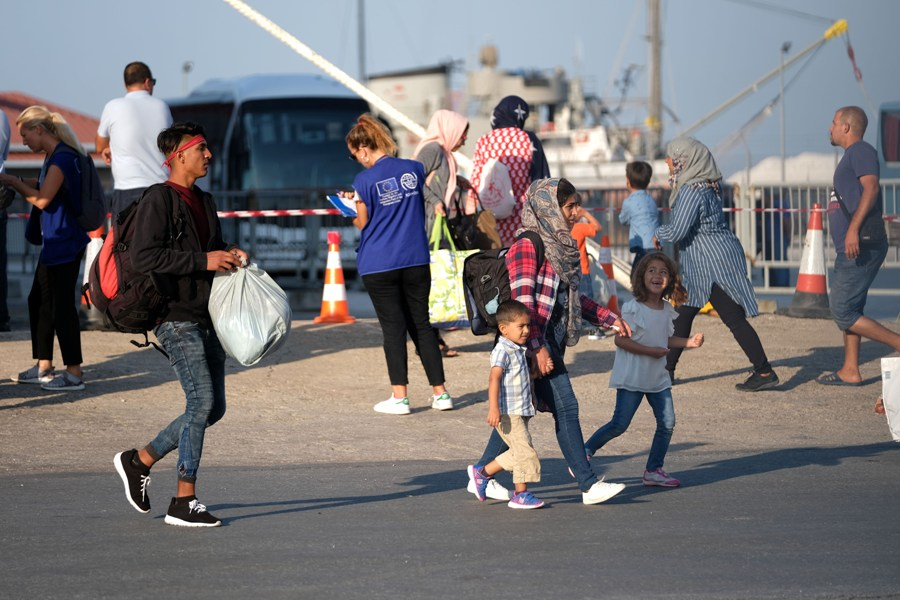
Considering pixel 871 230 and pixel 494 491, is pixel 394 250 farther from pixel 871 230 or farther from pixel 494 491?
pixel 871 230

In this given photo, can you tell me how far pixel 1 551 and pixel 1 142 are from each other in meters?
5.59

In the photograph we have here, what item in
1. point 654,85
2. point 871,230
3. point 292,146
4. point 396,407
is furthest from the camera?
point 654,85

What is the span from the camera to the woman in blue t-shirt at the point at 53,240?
885cm

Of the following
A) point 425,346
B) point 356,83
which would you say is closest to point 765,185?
point 356,83

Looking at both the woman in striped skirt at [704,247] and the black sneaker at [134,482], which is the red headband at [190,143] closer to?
the black sneaker at [134,482]

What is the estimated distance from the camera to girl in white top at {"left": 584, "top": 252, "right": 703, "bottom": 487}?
6.46m

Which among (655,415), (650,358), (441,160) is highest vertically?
(441,160)

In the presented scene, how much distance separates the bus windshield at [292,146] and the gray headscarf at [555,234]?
A: 60.0 ft

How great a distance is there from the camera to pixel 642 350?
21.0 feet

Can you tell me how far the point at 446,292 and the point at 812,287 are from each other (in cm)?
573

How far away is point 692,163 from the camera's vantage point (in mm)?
9242

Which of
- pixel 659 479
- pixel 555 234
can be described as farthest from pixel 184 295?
pixel 659 479

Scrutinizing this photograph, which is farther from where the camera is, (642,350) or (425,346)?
(425,346)

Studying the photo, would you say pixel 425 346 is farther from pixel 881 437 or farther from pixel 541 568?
pixel 541 568
